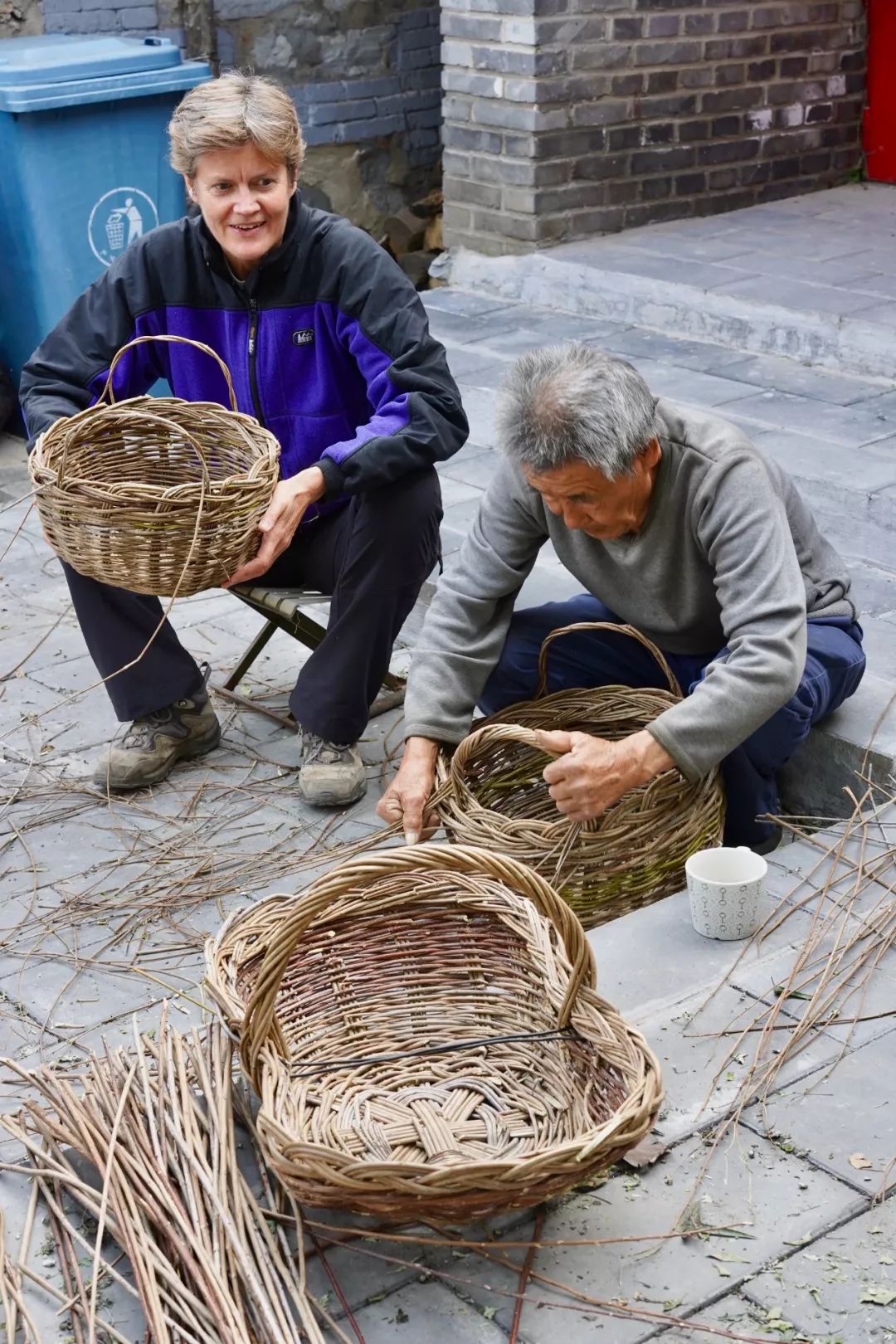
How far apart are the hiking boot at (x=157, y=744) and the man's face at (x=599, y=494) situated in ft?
3.94

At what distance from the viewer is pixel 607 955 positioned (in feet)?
8.64

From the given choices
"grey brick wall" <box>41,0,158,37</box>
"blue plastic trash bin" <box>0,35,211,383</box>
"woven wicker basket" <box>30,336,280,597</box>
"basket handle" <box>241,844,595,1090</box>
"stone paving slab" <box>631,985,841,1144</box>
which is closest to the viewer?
"basket handle" <box>241,844,595,1090</box>

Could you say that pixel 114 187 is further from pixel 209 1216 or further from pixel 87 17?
pixel 209 1216

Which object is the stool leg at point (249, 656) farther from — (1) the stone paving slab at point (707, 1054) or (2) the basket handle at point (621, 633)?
(1) the stone paving slab at point (707, 1054)

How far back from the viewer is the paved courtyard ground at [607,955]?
6.37 feet

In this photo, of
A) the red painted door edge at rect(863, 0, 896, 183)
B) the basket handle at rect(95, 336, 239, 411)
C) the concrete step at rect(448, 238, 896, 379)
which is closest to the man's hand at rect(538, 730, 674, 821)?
the basket handle at rect(95, 336, 239, 411)

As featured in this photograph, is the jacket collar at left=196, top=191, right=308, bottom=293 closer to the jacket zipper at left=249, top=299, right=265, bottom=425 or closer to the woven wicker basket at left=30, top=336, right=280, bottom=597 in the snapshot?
the jacket zipper at left=249, top=299, right=265, bottom=425

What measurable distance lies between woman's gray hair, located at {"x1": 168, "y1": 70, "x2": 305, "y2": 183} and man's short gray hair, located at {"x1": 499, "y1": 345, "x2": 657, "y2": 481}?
89 centimetres

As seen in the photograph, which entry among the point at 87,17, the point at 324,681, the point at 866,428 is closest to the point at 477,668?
the point at 324,681

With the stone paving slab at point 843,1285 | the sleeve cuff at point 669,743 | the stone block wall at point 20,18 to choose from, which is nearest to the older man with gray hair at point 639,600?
the sleeve cuff at point 669,743

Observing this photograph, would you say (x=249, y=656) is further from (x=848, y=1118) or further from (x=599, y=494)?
(x=848, y=1118)

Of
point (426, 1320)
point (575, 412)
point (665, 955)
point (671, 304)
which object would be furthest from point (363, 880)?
point (671, 304)

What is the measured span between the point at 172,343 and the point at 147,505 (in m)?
0.80

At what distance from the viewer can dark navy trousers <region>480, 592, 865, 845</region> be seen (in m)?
2.97
